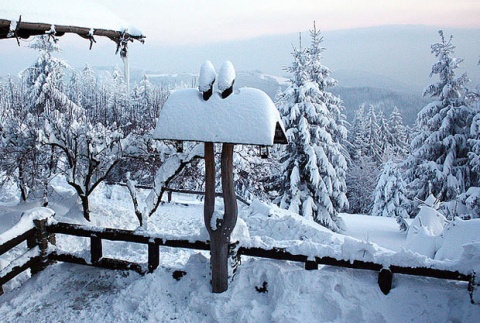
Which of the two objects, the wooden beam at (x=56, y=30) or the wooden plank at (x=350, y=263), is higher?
the wooden beam at (x=56, y=30)

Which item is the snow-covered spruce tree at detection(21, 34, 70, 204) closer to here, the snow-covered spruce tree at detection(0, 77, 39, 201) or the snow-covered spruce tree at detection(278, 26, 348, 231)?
the snow-covered spruce tree at detection(0, 77, 39, 201)

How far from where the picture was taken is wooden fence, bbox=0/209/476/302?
4.56 m

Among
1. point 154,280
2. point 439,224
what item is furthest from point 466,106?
point 154,280

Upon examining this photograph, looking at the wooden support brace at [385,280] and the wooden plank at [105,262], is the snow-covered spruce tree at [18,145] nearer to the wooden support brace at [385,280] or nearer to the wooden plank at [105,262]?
the wooden plank at [105,262]

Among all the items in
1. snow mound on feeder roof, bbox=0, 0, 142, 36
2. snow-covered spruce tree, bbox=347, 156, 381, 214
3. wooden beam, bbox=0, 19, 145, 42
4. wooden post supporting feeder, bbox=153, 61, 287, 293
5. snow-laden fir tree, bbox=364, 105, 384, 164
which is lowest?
snow-covered spruce tree, bbox=347, 156, 381, 214

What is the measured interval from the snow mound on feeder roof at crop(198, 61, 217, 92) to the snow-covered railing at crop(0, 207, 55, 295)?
3.40 meters

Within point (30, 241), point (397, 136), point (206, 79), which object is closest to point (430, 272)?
point (206, 79)

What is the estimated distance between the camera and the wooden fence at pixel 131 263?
4.56 m

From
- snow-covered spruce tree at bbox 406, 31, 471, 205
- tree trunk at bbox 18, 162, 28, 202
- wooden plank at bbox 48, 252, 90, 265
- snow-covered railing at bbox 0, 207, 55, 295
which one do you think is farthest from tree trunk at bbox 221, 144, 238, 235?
snow-covered spruce tree at bbox 406, 31, 471, 205

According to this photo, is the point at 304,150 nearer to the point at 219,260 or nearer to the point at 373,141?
the point at 219,260

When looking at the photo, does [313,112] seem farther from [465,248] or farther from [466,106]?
[465,248]

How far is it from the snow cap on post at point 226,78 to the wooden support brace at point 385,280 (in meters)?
3.07

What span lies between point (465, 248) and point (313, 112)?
42.1 ft

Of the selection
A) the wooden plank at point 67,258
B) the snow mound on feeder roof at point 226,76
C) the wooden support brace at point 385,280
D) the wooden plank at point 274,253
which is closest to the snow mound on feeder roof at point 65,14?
the snow mound on feeder roof at point 226,76
